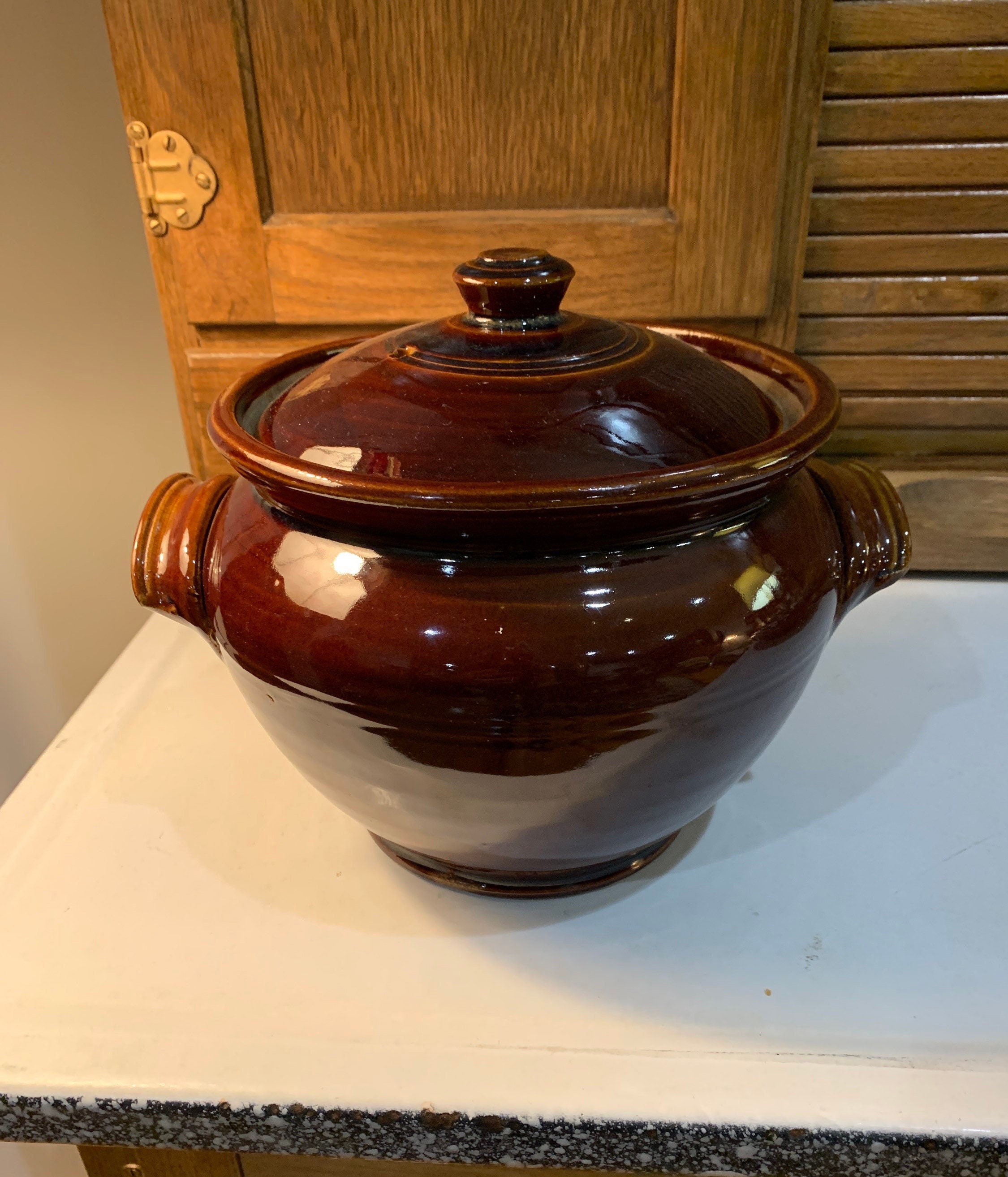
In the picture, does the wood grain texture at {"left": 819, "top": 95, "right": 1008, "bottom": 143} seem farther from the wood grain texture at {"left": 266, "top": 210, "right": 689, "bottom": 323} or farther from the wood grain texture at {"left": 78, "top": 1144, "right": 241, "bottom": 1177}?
the wood grain texture at {"left": 78, "top": 1144, "right": 241, "bottom": 1177}

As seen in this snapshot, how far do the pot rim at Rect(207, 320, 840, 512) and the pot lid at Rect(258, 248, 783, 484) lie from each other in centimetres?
2

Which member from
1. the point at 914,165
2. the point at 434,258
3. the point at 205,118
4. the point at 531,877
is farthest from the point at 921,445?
the point at 205,118

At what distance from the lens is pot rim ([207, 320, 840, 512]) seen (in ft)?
1.44

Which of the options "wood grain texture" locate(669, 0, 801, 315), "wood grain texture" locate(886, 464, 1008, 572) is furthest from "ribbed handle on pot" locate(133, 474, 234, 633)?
"wood grain texture" locate(886, 464, 1008, 572)

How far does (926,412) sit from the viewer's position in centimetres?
99

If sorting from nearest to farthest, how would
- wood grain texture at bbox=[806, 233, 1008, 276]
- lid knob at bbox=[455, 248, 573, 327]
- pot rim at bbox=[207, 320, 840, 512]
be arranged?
1. pot rim at bbox=[207, 320, 840, 512]
2. lid knob at bbox=[455, 248, 573, 327]
3. wood grain texture at bbox=[806, 233, 1008, 276]

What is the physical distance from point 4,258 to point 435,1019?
106cm

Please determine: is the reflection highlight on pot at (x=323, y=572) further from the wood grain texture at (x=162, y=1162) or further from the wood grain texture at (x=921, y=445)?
the wood grain texture at (x=921, y=445)

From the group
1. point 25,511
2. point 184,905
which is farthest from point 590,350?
point 25,511

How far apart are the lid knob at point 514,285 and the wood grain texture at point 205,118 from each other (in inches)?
15.8

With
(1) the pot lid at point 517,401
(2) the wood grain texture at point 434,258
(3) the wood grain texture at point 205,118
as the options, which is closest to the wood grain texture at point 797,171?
(2) the wood grain texture at point 434,258

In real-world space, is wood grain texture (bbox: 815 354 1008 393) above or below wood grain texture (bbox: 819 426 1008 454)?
above

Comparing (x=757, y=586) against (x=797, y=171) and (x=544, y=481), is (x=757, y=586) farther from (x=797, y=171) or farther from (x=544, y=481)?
(x=797, y=171)

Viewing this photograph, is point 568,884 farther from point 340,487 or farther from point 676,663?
point 340,487
